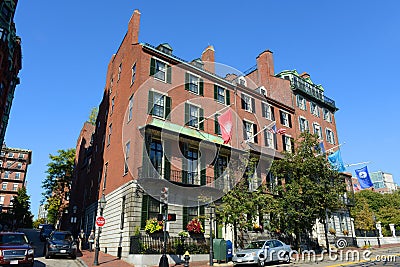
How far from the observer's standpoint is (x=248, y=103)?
29641 mm

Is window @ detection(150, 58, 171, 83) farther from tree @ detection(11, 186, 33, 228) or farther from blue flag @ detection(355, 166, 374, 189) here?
tree @ detection(11, 186, 33, 228)

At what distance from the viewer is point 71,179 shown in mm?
47312

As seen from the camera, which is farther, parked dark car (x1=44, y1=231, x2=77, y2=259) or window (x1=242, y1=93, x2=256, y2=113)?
window (x1=242, y1=93, x2=256, y2=113)

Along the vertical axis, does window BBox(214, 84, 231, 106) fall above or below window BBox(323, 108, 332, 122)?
below

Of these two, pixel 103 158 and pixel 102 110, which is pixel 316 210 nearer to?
pixel 103 158

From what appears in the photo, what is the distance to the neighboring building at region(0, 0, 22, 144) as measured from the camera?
29.6 metres

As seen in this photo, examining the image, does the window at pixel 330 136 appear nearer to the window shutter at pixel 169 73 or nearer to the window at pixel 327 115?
the window at pixel 327 115

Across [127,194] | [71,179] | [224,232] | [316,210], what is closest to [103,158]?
[127,194]

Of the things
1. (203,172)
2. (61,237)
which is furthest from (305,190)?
(61,237)

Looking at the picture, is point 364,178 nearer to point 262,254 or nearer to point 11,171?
point 262,254

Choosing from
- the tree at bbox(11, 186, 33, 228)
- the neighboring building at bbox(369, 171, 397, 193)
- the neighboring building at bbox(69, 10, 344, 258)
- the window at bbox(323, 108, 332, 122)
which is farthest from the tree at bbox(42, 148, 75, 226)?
the neighboring building at bbox(369, 171, 397, 193)

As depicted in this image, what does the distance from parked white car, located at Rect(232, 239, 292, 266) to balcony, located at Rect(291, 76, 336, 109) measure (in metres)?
21.5

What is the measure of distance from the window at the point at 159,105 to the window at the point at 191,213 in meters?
6.89

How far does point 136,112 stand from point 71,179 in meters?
31.4
